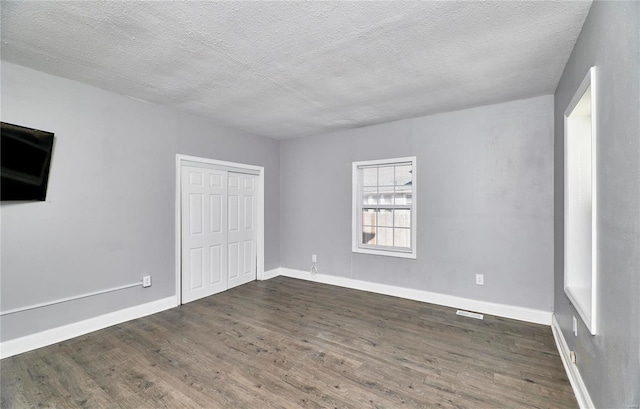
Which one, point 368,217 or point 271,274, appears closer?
point 368,217

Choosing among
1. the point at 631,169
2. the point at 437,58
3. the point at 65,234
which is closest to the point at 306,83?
the point at 437,58

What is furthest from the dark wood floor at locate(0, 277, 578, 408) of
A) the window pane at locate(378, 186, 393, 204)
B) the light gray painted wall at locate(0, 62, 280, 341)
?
the window pane at locate(378, 186, 393, 204)

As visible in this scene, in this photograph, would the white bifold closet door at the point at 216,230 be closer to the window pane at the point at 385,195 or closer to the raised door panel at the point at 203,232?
the raised door panel at the point at 203,232

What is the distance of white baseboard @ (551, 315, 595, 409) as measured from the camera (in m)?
1.79

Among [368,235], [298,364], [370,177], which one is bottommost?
[298,364]

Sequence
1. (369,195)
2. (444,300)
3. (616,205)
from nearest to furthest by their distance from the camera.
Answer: (616,205)
(444,300)
(369,195)

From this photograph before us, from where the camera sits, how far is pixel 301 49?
2.21m

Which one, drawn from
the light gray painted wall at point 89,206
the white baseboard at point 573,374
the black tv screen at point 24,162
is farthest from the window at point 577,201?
the black tv screen at point 24,162

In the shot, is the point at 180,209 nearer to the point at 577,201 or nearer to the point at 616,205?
the point at 616,205

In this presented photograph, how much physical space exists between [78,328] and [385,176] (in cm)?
418

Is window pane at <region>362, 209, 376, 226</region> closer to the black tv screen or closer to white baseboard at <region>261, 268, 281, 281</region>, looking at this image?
white baseboard at <region>261, 268, 281, 281</region>

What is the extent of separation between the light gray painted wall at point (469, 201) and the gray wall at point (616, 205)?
156cm

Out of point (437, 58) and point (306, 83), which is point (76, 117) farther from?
point (437, 58)

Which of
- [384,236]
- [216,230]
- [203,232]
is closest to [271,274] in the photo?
[216,230]
